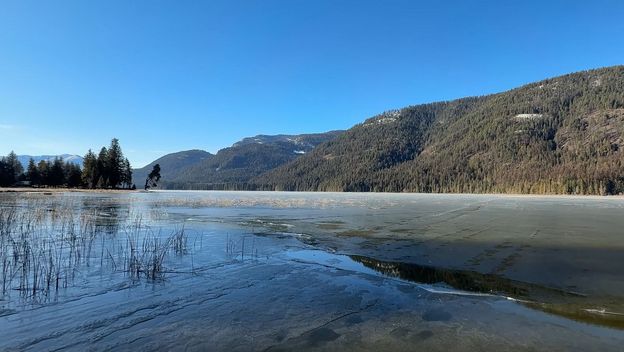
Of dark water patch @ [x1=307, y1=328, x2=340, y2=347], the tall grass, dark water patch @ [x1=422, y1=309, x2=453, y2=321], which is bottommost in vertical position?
dark water patch @ [x1=307, y1=328, x2=340, y2=347]

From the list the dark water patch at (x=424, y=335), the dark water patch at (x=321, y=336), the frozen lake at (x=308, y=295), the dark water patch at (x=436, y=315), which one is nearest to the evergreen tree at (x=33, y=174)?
the frozen lake at (x=308, y=295)

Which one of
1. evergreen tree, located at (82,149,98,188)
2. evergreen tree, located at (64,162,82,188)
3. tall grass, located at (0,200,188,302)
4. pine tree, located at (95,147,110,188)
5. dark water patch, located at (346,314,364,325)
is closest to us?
dark water patch, located at (346,314,364,325)

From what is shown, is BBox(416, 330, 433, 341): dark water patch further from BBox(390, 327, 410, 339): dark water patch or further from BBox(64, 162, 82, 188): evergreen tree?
BBox(64, 162, 82, 188): evergreen tree

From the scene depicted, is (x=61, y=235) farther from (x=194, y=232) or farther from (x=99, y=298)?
(x=99, y=298)

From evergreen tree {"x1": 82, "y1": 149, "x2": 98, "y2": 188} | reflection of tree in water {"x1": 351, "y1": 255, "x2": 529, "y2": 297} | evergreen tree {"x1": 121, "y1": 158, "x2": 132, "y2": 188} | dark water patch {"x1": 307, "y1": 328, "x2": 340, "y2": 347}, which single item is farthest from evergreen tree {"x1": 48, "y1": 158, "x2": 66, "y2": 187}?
dark water patch {"x1": 307, "y1": 328, "x2": 340, "y2": 347}

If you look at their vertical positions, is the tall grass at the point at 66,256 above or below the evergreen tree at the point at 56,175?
below

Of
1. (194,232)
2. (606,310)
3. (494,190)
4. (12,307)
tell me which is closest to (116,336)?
(12,307)

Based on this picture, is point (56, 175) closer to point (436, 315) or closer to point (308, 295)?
point (308, 295)

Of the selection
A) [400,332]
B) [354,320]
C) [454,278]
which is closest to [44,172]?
[454,278]

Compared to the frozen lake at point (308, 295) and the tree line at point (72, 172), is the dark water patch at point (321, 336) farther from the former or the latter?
the tree line at point (72, 172)

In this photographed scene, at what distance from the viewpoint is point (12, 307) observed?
8.37m

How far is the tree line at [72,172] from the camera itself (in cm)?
10502

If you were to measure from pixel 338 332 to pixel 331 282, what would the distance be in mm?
3945

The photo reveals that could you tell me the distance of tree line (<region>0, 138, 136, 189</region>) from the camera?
105 metres
